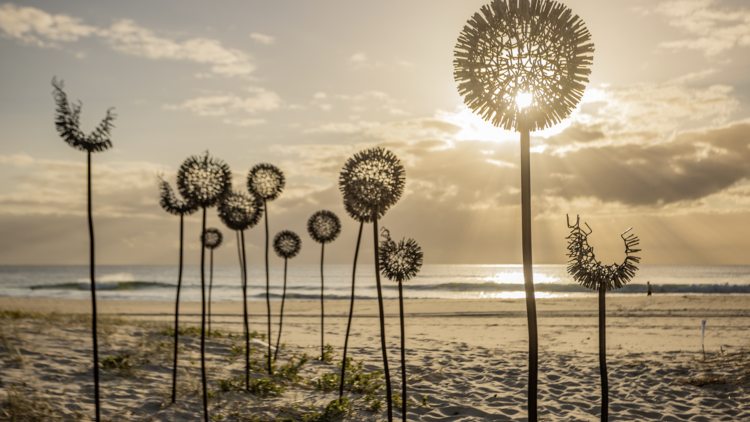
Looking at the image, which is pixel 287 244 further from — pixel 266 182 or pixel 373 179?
pixel 373 179

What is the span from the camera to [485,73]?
12.9 feet

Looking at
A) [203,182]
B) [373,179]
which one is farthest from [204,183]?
[373,179]

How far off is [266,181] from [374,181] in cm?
395

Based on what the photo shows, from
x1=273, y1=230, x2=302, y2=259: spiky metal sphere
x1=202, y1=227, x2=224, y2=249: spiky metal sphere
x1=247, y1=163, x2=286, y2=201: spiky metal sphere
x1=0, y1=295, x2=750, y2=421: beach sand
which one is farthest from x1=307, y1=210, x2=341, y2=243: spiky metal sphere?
x1=202, y1=227, x2=224, y2=249: spiky metal sphere

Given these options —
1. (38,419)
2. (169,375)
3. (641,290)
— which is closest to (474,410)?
(169,375)

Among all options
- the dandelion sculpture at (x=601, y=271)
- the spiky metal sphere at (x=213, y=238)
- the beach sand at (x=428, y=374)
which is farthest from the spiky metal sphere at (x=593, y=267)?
the spiky metal sphere at (x=213, y=238)

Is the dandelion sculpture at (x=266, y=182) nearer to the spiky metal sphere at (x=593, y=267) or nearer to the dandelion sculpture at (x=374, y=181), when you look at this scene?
the dandelion sculpture at (x=374, y=181)

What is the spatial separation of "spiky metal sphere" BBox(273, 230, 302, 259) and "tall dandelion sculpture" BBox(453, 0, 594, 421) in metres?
9.44

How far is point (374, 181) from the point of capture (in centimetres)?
588

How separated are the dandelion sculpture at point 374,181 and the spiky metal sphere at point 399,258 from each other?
0.42 metres

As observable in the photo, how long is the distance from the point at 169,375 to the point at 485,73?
8043 mm

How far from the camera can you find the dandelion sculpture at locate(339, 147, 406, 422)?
585cm

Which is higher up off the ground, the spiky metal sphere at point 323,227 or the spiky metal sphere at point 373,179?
the spiky metal sphere at point 373,179

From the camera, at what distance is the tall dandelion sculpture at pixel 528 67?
3.79m
